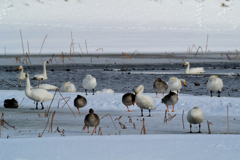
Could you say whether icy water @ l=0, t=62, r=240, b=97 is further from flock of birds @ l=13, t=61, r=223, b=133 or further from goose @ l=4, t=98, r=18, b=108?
goose @ l=4, t=98, r=18, b=108

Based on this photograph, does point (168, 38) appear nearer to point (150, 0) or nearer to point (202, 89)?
point (150, 0)

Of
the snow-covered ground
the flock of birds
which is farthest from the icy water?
the snow-covered ground

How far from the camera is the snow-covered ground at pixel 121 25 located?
31.3 m

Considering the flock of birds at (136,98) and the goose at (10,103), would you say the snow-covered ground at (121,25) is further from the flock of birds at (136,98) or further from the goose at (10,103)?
the goose at (10,103)

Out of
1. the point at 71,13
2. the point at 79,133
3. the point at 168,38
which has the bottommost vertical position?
the point at 79,133

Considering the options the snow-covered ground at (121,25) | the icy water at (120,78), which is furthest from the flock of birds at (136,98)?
the snow-covered ground at (121,25)

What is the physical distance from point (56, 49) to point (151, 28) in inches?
559

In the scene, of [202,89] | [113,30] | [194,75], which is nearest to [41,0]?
[113,30]

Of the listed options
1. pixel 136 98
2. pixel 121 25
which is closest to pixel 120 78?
pixel 136 98

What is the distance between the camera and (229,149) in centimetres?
409

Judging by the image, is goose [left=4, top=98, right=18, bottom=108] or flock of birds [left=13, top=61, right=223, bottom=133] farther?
goose [left=4, top=98, right=18, bottom=108]

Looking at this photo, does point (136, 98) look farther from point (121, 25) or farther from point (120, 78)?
point (121, 25)

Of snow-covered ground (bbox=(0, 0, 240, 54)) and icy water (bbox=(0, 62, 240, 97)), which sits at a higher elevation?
snow-covered ground (bbox=(0, 0, 240, 54))

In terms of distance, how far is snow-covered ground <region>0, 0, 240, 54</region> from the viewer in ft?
103
